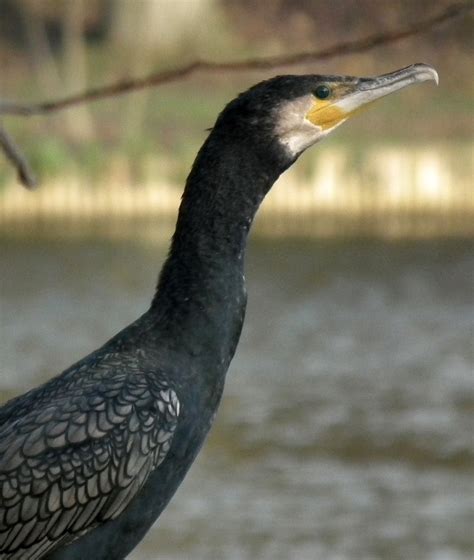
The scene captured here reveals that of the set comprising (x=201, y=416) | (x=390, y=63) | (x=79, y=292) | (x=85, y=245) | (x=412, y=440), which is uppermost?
(x=390, y=63)

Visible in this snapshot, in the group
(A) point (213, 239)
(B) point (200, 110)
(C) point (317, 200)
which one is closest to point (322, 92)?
(A) point (213, 239)

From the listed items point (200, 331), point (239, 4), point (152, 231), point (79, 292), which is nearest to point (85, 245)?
point (152, 231)

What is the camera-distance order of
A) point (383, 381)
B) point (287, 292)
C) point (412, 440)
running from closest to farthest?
point (412, 440) < point (383, 381) < point (287, 292)

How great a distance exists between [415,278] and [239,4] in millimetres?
15448

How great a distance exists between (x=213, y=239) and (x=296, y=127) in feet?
1.11

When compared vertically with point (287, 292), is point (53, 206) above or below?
above

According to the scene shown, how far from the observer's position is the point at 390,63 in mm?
31953

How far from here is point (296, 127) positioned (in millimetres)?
3799

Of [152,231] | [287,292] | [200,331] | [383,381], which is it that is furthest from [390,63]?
[200,331]

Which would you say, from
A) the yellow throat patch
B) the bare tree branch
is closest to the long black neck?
the yellow throat patch

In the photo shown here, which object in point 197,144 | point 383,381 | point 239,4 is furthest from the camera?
point 239,4

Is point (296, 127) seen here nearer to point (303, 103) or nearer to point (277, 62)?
point (303, 103)

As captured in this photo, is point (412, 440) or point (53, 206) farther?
point (53, 206)

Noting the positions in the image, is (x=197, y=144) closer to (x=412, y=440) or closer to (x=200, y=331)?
(x=412, y=440)
